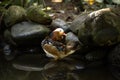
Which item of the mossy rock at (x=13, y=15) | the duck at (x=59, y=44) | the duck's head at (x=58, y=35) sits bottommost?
the duck at (x=59, y=44)

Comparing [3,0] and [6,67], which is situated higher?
[3,0]

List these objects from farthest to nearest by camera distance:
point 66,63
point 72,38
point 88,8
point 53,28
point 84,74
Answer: point 88,8, point 53,28, point 72,38, point 66,63, point 84,74

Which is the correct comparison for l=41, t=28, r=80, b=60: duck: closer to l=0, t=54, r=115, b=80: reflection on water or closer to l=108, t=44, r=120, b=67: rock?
l=0, t=54, r=115, b=80: reflection on water

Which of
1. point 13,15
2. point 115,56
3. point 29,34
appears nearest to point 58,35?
point 29,34

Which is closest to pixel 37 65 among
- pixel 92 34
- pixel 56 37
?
pixel 56 37

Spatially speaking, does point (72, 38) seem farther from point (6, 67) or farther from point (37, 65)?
point (6, 67)

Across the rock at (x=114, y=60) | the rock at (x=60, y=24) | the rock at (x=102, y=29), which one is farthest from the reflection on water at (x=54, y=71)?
the rock at (x=60, y=24)

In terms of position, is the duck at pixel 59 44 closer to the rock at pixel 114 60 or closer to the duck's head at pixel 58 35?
the duck's head at pixel 58 35

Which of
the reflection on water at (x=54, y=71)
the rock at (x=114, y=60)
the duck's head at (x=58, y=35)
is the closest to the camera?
the reflection on water at (x=54, y=71)

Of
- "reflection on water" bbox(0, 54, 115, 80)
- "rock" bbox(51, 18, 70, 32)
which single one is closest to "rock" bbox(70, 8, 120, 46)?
"reflection on water" bbox(0, 54, 115, 80)
